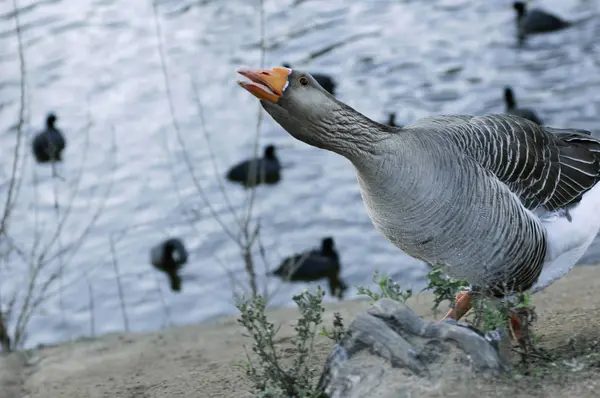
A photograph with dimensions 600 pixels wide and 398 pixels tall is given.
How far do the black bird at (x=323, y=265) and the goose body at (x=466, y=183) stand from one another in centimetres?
528

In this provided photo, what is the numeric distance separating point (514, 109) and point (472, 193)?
8019mm

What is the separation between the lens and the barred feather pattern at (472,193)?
216 inches

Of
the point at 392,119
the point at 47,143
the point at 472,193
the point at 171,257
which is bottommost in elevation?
the point at 171,257

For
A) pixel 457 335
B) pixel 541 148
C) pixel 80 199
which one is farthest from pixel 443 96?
pixel 457 335

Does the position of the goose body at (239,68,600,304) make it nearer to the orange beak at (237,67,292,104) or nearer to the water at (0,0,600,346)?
the orange beak at (237,67,292,104)

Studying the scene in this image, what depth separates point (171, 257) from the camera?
12.1m

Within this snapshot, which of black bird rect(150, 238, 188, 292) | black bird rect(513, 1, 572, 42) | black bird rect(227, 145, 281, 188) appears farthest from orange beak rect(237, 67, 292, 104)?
black bird rect(513, 1, 572, 42)

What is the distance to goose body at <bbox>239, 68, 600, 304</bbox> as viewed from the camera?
5219mm

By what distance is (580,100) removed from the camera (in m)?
13.6

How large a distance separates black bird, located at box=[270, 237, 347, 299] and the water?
17 centimetres

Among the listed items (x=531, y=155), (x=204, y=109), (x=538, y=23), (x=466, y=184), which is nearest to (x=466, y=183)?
(x=466, y=184)

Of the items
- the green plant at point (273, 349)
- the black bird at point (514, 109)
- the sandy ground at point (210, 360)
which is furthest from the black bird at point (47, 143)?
the green plant at point (273, 349)

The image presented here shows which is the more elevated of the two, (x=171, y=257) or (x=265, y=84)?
(x=265, y=84)

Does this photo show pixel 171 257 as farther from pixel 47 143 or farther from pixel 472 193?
pixel 472 193
